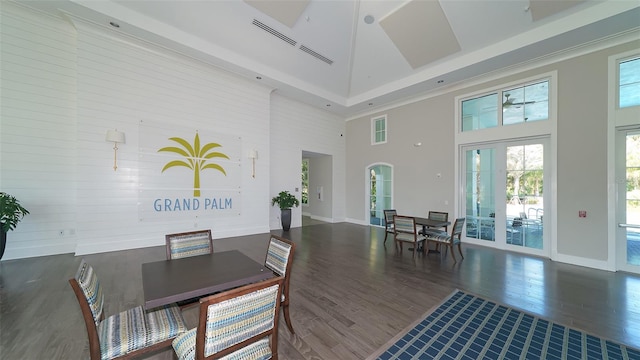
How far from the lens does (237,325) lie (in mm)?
1227

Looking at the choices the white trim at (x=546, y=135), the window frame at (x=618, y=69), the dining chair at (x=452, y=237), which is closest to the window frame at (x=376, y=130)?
the white trim at (x=546, y=135)

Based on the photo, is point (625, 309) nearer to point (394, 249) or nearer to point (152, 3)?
→ point (394, 249)

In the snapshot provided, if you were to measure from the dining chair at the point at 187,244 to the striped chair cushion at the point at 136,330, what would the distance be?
680mm

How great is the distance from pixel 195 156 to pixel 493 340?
251 inches

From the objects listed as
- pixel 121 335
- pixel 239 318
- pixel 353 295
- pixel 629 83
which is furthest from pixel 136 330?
pixel 629 83

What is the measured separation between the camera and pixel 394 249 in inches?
207

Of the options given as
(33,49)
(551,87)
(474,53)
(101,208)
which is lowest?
(101,208)

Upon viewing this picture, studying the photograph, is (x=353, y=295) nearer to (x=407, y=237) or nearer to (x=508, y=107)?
(x=407, y=237)

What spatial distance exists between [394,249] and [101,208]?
634 cm

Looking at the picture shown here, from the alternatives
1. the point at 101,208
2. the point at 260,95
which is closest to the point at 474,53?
the point at 260,95

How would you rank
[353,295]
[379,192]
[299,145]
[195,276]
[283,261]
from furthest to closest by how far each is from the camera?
1. [379,192]
2. [299,145]
3. [353,295]
4. [283,261]
5. [195,276]

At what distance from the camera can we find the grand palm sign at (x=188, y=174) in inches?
203

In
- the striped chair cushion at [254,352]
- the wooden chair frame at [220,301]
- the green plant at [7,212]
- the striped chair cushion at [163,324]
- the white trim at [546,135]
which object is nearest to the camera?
the wooden chair frame at [220,301]

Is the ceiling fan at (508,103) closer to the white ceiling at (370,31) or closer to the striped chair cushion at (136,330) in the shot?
the white ceiling at (370,31)
